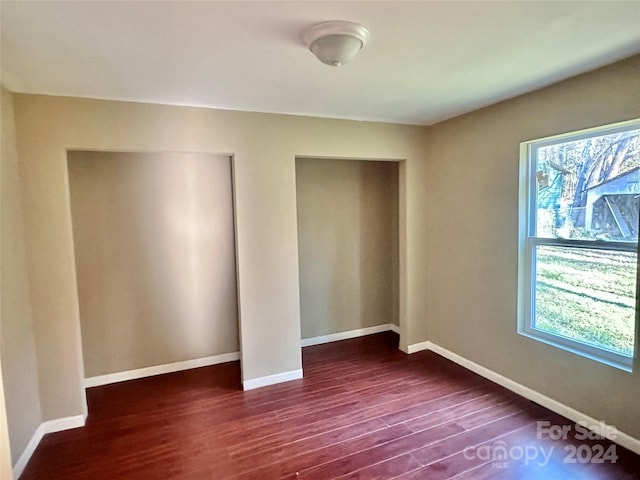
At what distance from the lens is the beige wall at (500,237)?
238 cm

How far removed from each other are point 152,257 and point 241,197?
1192 mm

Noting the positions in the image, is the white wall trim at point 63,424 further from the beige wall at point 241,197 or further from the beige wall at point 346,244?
the beige wall at point 346,244

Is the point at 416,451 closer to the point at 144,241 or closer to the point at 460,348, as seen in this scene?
the point at 460,348

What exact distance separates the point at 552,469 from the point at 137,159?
405 cm

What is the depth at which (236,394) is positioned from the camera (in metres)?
3.20

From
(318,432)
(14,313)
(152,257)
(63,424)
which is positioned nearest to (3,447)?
(14,313)

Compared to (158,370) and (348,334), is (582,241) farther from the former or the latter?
(158,370)

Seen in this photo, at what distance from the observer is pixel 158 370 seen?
12.0ft

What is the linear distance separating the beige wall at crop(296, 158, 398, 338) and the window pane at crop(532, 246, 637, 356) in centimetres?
194

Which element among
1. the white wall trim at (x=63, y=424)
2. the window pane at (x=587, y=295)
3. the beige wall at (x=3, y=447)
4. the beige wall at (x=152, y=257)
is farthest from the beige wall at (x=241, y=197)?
the beige wall at (x=3, y=447)

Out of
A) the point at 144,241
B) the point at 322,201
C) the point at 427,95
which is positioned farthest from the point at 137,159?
the point at 427,95

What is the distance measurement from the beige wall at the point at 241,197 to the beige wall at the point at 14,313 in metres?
0.08

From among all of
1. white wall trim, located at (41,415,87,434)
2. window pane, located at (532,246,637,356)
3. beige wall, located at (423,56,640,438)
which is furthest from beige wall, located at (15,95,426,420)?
window pane, located at (532,246,637,356)

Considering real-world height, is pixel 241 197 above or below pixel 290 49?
below
